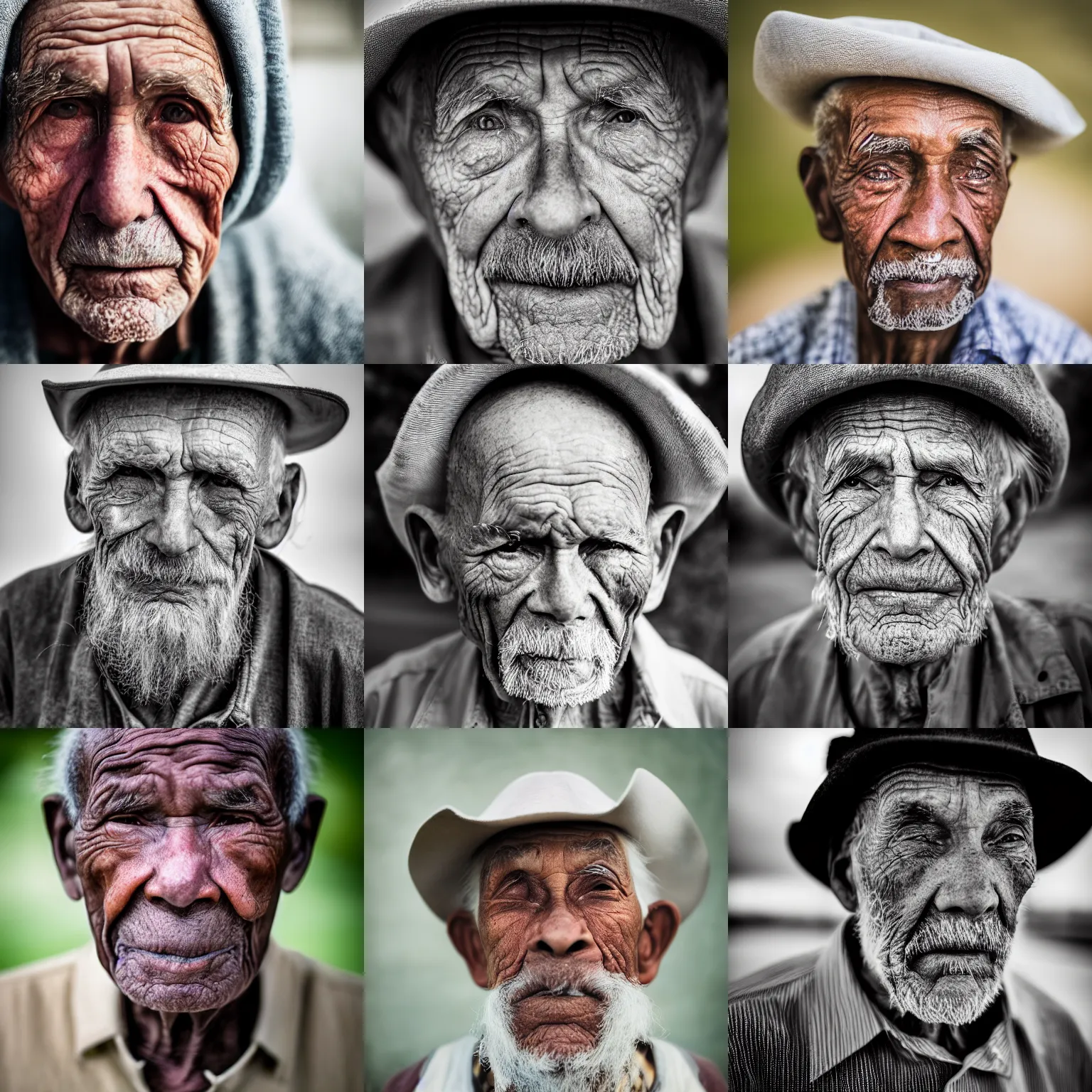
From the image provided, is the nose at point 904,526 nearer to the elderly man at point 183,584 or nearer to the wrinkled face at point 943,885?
the wrinkled face at point 943,885

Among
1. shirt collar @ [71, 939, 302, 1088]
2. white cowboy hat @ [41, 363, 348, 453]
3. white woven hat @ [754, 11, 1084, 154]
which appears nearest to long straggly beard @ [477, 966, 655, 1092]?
shirt collar @ [71, 939, 302, 1088]

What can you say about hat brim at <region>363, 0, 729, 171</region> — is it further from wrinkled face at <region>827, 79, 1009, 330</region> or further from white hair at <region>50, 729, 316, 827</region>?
white hair at <region>50, 729, 316, 827</region>

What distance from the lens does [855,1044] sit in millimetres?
3373

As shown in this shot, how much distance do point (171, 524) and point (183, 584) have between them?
145 mm

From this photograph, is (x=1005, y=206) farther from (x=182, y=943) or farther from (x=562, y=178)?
(x=182, y=943)

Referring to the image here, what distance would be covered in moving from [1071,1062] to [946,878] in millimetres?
554

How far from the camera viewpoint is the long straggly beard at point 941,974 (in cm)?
334

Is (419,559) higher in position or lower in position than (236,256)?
lower

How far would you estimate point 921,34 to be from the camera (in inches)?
134

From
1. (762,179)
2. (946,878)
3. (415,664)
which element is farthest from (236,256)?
(946,878)

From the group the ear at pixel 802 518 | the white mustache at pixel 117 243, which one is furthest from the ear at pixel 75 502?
the ear at pixel 802 518

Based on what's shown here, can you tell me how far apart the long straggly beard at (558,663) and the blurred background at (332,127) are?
1.02 meters

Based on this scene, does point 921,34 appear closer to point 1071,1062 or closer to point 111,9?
point 111,9

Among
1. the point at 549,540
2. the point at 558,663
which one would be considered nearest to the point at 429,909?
the point at 558,663
